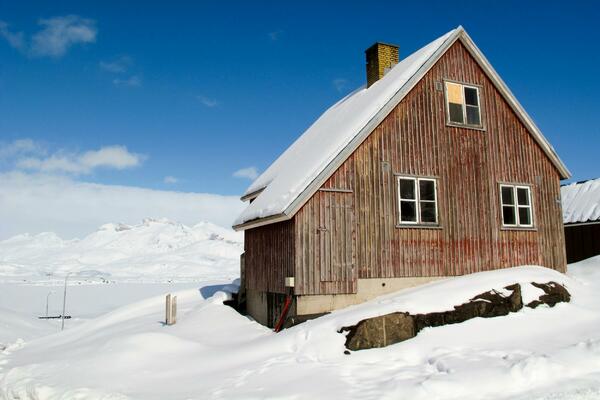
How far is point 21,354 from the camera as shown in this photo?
18.0 metres

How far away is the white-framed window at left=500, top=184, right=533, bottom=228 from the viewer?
59.8ft

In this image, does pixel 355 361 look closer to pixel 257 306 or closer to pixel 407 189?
pixel 407 189

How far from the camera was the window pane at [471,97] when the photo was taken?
1835cm

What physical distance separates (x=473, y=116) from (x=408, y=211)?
4583 mm

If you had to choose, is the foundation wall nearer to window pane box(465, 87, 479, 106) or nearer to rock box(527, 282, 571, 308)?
rock box(527, 282, 571, 308)

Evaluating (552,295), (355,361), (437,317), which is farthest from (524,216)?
(355,361)

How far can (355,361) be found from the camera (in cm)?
1138

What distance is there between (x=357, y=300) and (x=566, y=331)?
5612 mm

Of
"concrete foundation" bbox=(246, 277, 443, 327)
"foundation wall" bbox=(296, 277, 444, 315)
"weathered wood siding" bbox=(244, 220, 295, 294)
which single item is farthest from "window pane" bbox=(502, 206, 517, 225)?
"weathered wood siding" bbox=(244, 220, 295, 294)

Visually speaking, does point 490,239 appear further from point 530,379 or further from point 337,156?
point 530,379

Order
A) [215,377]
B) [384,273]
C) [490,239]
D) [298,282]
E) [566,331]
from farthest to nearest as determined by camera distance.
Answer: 1. [490,239]
2. [384,273]
3. [298,282]
4. [566,331]
5. [215,377]

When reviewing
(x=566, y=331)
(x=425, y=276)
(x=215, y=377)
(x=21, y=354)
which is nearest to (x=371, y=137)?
(x=425, y=276)

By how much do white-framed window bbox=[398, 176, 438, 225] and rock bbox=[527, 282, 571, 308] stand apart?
3.76 metres

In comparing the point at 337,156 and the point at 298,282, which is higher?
the point at 337,156
